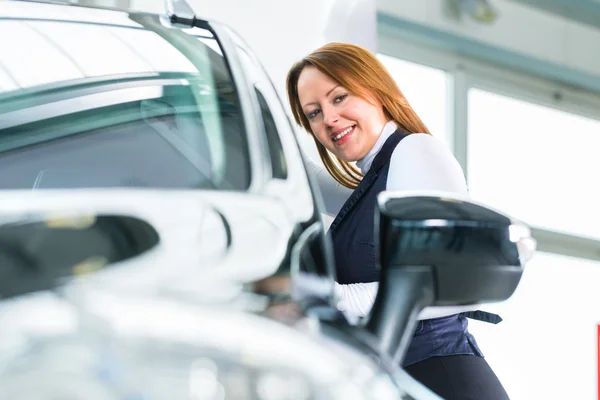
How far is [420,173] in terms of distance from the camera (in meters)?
1.48

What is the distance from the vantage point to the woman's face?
6.19 ft

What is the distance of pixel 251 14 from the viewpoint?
3047 mm

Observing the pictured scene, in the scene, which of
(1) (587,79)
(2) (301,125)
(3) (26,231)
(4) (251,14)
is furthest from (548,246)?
(3) (26,231)

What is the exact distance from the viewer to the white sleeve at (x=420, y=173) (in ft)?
4.54

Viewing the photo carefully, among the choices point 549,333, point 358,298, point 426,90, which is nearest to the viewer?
point 358,298

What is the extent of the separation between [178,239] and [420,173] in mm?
864

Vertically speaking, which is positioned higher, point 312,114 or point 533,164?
point 312,114

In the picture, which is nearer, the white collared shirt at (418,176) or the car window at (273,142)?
the car window at (273,142)

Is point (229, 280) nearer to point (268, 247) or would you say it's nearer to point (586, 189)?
point (268, 247)

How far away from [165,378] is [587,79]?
20.5 feet

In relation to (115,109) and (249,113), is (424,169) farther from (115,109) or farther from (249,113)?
(115,109)

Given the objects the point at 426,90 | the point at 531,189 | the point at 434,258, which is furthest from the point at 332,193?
the point at 531,189

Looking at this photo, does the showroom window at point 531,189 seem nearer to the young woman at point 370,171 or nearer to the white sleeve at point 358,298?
the young woman at point 370,171

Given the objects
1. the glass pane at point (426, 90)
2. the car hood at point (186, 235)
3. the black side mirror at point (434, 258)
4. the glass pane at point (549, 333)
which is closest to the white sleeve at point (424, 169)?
the black side mirror at point (434, 258)
